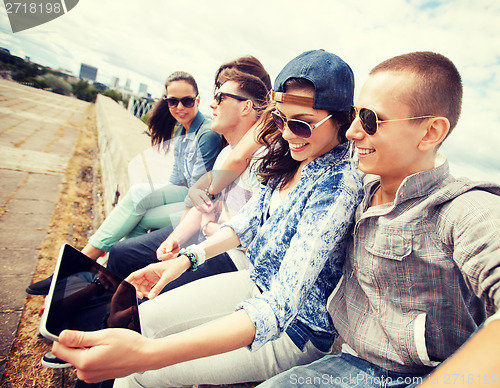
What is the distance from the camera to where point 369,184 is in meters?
1.28

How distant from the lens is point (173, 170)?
3121 millimetres

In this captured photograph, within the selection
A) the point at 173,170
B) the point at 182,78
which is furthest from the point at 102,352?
the point at 182,78

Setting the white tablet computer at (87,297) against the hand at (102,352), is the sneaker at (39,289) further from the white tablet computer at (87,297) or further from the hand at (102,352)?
the hand at (102,352)

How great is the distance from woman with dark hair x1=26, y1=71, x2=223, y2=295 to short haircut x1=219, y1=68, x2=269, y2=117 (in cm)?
54

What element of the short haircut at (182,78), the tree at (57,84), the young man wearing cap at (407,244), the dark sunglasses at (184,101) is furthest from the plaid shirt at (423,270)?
the tree at (57,84)

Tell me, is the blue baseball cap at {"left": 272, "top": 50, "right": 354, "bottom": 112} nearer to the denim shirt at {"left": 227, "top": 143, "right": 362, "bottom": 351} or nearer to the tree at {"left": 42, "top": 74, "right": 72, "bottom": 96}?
the denim shirt at {"left": 227, "top": 143, "right": 362, "bottom": 351}

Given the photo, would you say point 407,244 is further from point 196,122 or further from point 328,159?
point 196,122

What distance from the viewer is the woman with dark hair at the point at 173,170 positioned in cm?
236

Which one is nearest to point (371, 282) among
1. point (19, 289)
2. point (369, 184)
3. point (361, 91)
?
point (369, 184)

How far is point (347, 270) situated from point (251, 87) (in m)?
1.78

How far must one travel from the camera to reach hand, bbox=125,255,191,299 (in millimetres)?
1467

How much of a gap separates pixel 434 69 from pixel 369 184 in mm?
512

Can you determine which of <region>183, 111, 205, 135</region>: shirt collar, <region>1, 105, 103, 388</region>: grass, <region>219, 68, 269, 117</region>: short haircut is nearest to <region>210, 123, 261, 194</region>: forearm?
<region>219, 68, 269, 117</region>: short haircut

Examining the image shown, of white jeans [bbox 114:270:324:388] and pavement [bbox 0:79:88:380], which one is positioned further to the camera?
pavement [bbox 0:79:88:380]
